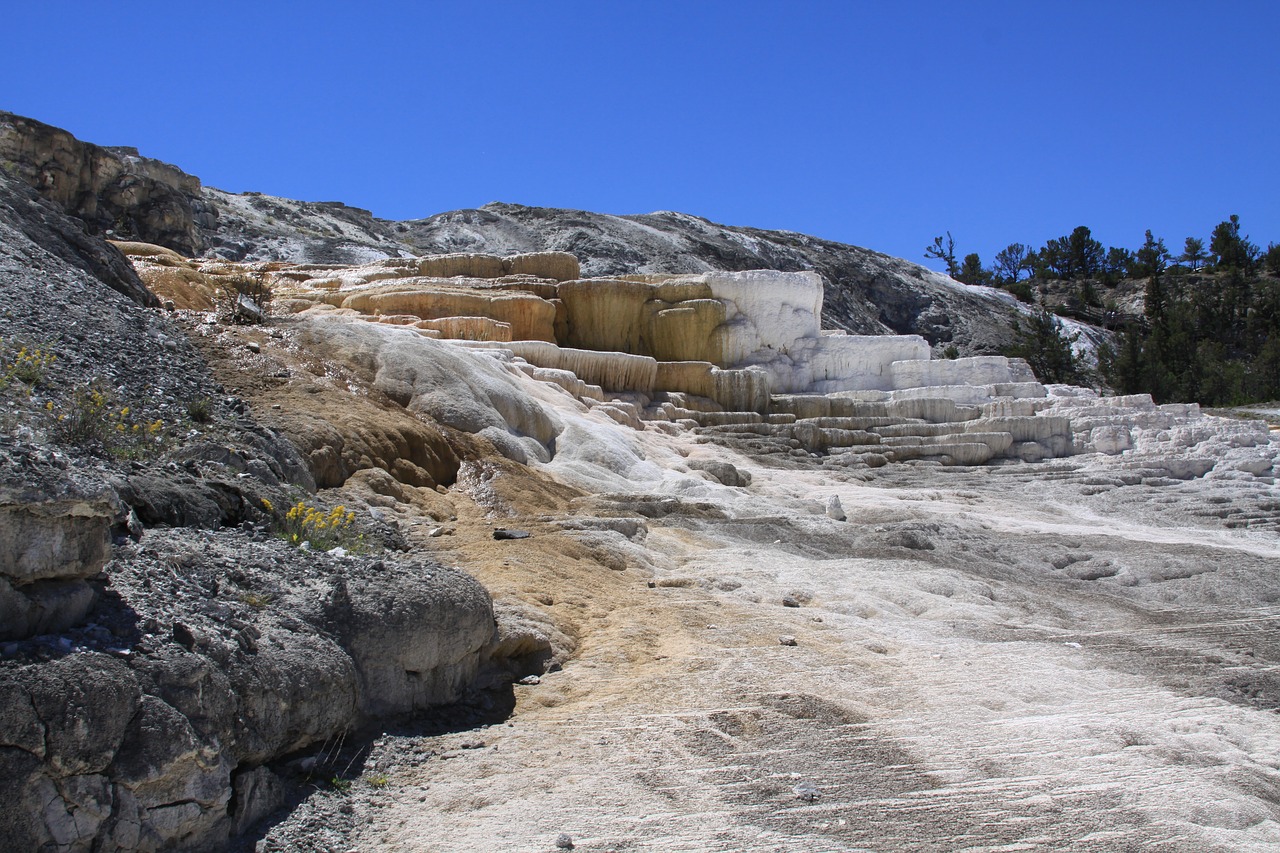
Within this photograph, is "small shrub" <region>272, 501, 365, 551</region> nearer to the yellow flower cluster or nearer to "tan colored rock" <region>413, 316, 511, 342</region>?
the yellow flower cluster

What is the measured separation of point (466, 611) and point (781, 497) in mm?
7863

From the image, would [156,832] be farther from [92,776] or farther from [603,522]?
[603,522]

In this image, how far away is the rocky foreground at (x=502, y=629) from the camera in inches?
121

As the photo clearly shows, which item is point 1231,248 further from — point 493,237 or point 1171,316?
point 493,237

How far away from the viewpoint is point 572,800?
3.54 meters

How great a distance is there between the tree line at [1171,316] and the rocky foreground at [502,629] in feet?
66.6

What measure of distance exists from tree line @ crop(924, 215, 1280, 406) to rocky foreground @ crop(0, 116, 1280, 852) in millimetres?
20307

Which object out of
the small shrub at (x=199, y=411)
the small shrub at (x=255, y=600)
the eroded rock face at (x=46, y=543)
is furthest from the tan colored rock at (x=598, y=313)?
the eroded rock face at (x=46, y=543)

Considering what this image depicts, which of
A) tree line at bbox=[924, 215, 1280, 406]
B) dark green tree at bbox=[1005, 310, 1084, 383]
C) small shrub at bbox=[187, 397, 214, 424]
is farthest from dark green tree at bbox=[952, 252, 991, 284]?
small shrub at bbox=[187, 397, 214, 424]

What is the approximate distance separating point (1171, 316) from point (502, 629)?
37.4 meters

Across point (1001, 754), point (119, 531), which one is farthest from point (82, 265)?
point (1001, 754)

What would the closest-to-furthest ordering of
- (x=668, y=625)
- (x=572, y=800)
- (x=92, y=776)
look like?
(x=92, y=776) → (x=572, y=800) → (x=668, y=625)

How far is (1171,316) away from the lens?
119ft

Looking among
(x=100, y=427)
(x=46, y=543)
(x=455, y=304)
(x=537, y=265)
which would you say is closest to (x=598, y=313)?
(x=537, y=265)
